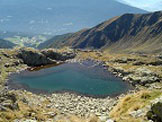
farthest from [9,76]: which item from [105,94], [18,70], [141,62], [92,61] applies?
[141,62]

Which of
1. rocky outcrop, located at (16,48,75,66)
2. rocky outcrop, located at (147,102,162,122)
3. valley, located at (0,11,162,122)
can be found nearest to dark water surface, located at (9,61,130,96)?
valley, located at (0,11,162,122)

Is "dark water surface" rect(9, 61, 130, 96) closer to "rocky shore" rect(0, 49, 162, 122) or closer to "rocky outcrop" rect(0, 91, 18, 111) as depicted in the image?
"rocky shore" rect(0, 49, 162, 122)

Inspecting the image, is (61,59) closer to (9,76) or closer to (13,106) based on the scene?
(9,76)

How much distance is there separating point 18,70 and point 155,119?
71.0 metres

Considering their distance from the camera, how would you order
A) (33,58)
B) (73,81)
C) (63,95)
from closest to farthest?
Result: (63,95)
(73,81)
(33,58)

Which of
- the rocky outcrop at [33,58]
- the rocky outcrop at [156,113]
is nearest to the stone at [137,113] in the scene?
the rocky outcrop at [156,113]

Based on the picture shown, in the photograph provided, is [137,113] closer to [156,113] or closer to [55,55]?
[156,113]

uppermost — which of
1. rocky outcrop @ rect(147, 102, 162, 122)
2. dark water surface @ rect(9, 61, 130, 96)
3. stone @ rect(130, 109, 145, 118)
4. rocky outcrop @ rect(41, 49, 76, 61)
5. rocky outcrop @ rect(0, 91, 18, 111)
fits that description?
rocky outcrop @ rect(147, 102, 162, 122)

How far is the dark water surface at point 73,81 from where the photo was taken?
66.5 m

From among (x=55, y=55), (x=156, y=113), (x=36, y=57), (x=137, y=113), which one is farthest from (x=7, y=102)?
(x=55, y=55)

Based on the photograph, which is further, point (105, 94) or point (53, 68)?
point (53, 68)

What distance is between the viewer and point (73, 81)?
76.5m

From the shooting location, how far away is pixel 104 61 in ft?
345

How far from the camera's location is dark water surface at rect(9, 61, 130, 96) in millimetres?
66500
